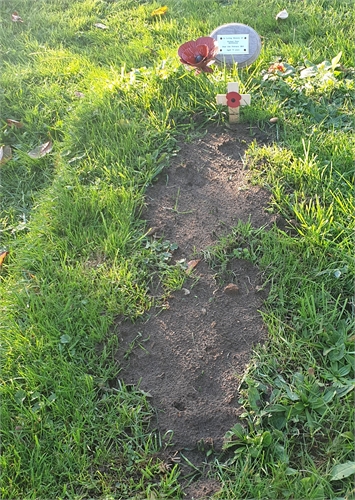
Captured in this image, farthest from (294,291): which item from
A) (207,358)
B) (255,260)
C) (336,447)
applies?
(336,447)

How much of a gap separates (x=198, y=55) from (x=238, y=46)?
401 millimetres

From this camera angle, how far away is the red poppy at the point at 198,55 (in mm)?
3279

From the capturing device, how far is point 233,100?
3.03 metres

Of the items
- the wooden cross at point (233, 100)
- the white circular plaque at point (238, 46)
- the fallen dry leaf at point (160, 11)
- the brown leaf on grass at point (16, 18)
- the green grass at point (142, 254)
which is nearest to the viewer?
the green grass at point (142, 254)

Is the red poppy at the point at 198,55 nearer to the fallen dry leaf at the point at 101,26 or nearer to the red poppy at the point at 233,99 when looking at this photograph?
the red poppy at the point at 233,99

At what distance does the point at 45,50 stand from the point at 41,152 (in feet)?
4.83

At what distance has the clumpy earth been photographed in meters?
1.96

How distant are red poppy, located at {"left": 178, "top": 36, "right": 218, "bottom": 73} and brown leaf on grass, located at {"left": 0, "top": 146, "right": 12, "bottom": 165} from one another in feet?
4.22

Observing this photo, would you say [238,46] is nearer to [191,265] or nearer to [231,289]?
[191,265]

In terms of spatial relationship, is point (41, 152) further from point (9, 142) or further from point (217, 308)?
point (217, 308)

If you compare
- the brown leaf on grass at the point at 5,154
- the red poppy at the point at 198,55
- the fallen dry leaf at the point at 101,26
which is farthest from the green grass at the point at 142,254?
the fallen dry leaf at the point at 101,26

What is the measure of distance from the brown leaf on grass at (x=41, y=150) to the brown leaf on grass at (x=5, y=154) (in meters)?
0.15

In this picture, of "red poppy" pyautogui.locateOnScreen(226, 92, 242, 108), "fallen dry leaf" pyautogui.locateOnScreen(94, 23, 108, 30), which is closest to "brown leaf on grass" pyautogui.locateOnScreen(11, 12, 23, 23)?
"fallen dry leaf" pyautogui.locateOnScreen(94, 23, 108, 30)

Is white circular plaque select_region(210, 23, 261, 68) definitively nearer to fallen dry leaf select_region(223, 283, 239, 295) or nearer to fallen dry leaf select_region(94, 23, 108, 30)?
fallen dry leaf select_region(94, 23, 108, 30)
